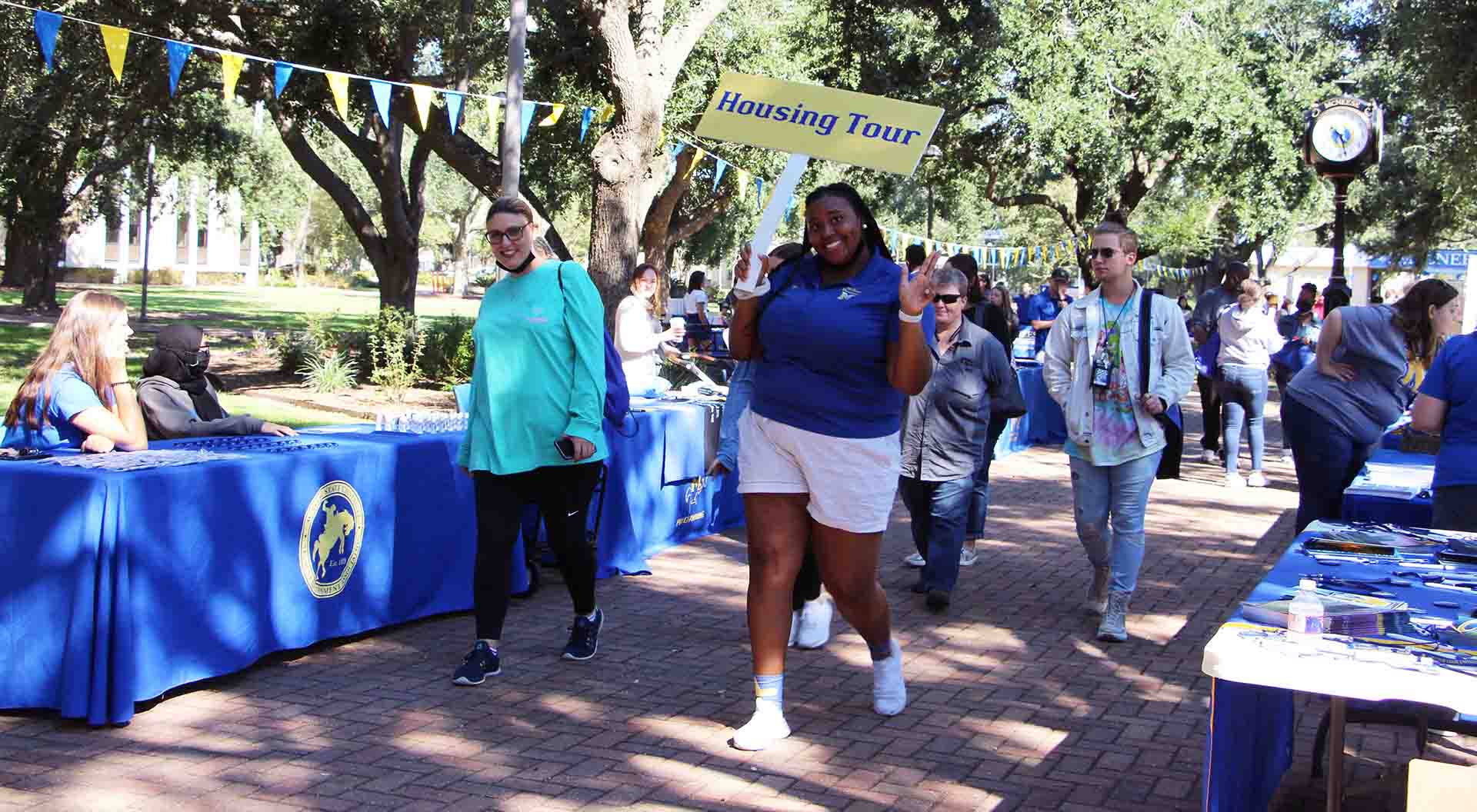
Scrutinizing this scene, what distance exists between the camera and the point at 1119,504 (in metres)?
6.72

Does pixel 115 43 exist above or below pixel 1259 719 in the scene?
above

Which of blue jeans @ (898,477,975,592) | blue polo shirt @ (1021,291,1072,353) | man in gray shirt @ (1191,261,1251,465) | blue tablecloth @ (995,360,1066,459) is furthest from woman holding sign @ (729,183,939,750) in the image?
blue polo shirt @ (1021,291,1072,353)

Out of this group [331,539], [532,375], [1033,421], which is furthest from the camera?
[1033,421]

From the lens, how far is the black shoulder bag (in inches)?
261

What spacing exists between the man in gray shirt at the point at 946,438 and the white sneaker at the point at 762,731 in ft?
8.15

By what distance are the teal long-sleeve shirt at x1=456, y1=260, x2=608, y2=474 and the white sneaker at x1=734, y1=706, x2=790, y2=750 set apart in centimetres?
136

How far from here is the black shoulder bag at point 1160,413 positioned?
6621 mm

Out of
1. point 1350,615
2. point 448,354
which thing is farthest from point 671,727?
point 448,354

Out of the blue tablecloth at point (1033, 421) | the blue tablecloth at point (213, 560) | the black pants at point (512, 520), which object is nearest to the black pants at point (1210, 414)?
the blue tablecloth at point (1033, 421)

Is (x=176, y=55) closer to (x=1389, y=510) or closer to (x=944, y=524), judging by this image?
(x=944, y=524)

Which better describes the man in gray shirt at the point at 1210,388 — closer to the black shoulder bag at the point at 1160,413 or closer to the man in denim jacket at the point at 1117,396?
the black shoulder bag at the point at 1160,413

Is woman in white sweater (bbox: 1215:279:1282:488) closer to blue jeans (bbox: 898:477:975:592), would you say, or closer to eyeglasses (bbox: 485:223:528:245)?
blue jeans (bbox: 898:477:975:592)

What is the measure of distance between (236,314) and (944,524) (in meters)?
39.2

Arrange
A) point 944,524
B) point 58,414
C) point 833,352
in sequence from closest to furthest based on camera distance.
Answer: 1. point 833,352
2. point 58,414
3. point 944,524
